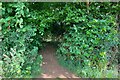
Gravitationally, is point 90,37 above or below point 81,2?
below

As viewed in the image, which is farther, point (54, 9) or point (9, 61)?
point (54, 9)

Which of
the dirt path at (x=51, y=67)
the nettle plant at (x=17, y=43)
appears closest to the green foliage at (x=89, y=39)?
the dirt path at (x=51, y=67)

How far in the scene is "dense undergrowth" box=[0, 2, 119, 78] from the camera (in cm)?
376

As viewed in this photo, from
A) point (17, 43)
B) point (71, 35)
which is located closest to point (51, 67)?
point (71, 35)

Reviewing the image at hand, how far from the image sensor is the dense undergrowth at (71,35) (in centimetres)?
376

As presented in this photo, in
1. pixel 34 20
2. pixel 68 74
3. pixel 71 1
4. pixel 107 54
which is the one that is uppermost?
pixel 71 1

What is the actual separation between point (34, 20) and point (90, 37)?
1067 mm

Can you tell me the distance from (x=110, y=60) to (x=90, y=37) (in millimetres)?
576

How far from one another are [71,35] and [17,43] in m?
1.04

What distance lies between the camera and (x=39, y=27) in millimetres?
4039

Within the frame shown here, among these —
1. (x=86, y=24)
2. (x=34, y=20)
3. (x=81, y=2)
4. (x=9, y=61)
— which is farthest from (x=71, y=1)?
(x=9, y=61)

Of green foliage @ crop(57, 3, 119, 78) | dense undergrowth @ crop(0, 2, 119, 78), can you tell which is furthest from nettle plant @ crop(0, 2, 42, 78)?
green foliage @ crop(57, 3, 119, 78)

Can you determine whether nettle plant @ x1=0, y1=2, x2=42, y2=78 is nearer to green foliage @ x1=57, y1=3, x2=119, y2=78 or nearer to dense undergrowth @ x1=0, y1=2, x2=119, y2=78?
dense undergrowth @ x1=0, y1=2, x2=119, y2=78

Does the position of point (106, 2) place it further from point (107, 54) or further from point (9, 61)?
point (9, 61)
